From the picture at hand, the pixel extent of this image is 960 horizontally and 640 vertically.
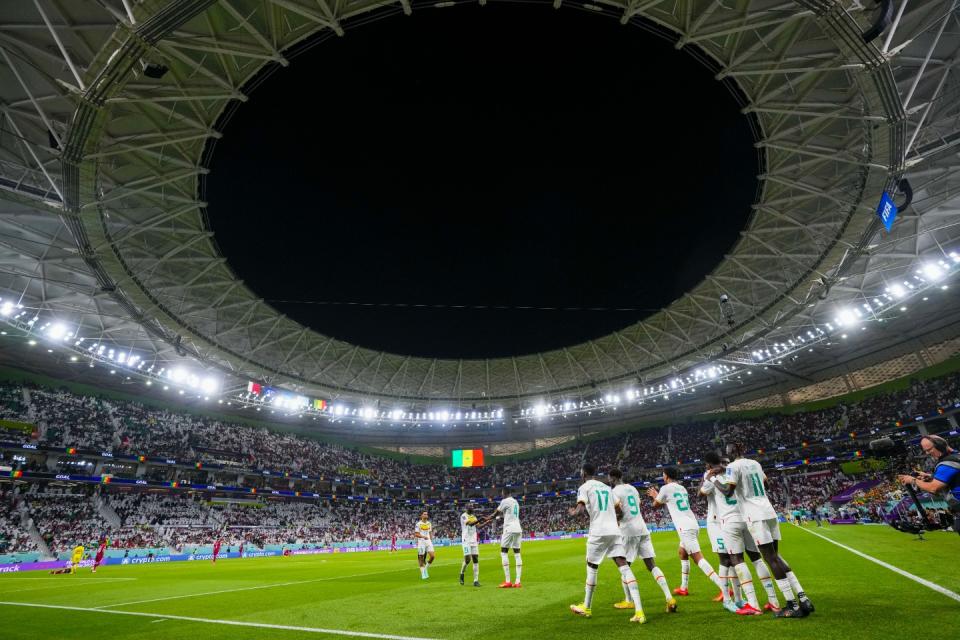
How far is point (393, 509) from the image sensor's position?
63062mm

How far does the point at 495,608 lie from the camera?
340 inches

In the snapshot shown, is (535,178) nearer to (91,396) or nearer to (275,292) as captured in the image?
(275,292)

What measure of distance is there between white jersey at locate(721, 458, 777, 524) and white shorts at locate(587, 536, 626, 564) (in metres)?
1.93

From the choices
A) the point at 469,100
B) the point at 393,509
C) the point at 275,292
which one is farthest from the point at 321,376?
the point at 469,100

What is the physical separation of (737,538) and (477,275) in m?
22.7

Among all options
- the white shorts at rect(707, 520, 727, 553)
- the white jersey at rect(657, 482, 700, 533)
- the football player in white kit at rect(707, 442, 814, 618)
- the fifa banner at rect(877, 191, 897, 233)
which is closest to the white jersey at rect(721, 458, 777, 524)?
the football player in white kit at rect(707, 442, 814, 618)

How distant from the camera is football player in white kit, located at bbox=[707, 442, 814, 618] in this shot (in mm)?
6270

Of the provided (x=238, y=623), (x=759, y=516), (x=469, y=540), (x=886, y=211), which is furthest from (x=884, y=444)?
(x=886, y=211)

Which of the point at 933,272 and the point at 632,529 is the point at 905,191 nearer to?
the point at 933,272

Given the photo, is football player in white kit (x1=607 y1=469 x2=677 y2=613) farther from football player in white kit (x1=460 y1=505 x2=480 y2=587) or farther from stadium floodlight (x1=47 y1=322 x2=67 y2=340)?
stadium floodlight (x1=47 y1=322 x2=67 y2=340)

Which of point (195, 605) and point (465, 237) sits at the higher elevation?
point (465, 237)

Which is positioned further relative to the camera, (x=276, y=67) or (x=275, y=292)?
(x=275, y=292)

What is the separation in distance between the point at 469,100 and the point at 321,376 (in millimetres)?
36227

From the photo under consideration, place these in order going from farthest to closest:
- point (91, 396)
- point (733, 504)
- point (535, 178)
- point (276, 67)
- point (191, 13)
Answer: point (91, 396) → point (535, 178) → point (276, 67) → point (191, 13) → point (733, 504)
